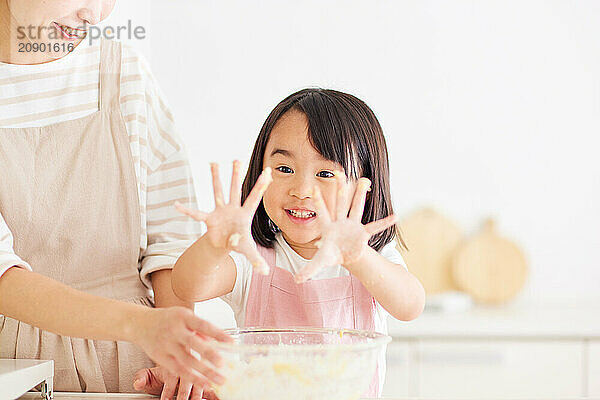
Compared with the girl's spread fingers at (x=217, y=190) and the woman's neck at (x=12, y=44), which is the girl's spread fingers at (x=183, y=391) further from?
the woman's neck at (x=12, y=44)

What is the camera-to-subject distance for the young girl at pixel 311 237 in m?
0.83

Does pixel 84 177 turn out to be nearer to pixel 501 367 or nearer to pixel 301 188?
pixel 301 188

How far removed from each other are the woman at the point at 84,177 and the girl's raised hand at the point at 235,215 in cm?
28

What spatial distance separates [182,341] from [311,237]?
344mm

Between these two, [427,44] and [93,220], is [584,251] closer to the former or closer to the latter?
[427,44]

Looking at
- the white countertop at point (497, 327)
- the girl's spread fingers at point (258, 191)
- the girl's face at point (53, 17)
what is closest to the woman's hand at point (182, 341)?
the girl's spread fingers at point (258, 191)

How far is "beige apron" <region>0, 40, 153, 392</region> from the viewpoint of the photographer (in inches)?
35.4

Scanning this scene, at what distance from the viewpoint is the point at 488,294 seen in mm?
2176

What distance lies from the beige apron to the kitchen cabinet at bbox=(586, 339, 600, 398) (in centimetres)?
132

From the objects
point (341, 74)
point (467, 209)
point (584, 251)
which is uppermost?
point (341, 74)

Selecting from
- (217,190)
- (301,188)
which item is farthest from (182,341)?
(301,188)

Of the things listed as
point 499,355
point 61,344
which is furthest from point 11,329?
point 499,355

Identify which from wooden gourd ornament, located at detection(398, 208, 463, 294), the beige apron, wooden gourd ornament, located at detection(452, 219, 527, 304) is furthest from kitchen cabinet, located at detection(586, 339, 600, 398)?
the beige apron

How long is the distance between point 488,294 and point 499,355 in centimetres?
33
